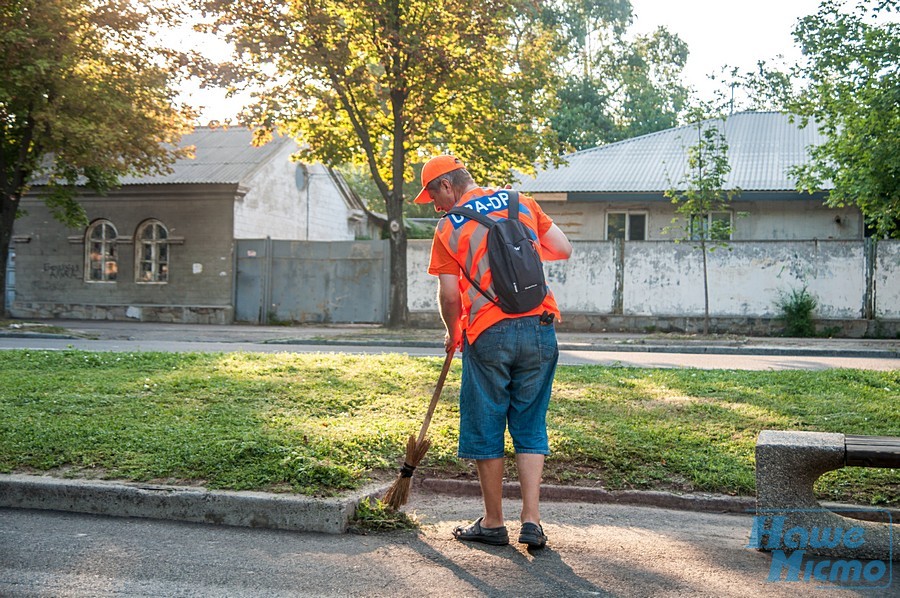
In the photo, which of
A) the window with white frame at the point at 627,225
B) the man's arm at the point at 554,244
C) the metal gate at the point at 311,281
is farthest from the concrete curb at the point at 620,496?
the window with white frame at the point at 627,225

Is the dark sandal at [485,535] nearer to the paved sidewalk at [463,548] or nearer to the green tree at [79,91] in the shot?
the paved sidewalk at [463,548]

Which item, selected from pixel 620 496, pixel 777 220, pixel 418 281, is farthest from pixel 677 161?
pixel 620 496

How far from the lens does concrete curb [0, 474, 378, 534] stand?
511 centimetres

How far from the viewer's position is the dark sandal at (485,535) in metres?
4.71

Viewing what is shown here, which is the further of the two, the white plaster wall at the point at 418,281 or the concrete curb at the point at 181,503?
the white plaster wall at the point at 418,281

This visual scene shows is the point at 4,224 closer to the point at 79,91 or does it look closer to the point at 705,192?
the point at 79,91

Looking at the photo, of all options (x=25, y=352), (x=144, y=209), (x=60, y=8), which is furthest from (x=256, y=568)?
(x=144, y=209)

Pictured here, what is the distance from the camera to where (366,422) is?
7.05 m

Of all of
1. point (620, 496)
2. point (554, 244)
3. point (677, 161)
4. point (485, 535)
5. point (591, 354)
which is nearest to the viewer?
point (485, 535)

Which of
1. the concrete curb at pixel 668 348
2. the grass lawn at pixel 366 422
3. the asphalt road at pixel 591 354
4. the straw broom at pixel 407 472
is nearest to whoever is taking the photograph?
the straw broom at pixel 407 472

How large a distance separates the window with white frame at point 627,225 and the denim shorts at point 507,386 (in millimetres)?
22177

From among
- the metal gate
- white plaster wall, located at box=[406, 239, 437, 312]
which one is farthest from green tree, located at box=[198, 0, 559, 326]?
the metal gate

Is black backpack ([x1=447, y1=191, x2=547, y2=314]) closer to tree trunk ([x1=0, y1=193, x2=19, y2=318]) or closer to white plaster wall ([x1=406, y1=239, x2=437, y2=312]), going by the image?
white plaster wall ([x1=406, y1=239, x2=437, y2=312])

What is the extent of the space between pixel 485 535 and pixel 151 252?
2441 centimetres
